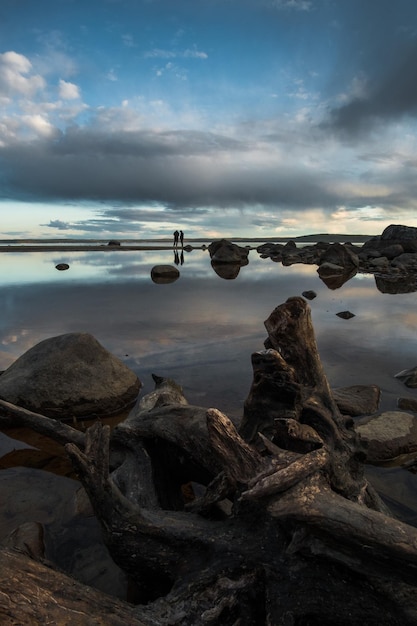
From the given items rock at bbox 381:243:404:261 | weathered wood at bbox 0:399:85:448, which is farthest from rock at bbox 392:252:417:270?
weathered wood at bbox 0:399:85:448

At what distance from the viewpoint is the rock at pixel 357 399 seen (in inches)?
250

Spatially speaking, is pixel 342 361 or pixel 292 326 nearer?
pixel 292 326

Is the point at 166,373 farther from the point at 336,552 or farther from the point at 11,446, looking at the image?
the point at 336,552

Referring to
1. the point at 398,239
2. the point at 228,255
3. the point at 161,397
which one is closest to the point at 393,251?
the point at 398,239

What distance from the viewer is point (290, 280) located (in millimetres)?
26250

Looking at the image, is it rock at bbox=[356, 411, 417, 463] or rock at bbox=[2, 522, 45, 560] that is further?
rock at bbox=[356, 411, 417, 463]

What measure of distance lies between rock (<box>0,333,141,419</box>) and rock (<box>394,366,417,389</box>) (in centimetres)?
501

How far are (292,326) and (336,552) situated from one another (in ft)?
6.79

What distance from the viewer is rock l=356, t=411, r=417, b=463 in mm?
5168

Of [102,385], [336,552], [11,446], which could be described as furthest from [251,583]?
[102,385]

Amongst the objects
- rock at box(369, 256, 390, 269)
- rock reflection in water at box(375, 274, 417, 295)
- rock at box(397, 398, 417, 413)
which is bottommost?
rock at box(397, 398, 417, 413)

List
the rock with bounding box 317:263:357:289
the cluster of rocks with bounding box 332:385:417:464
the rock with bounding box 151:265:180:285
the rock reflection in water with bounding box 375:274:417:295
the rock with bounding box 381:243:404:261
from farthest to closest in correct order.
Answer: the rock with bounding box 381:243:404:261 < the rock with bounding box 151:265:180:285 < the rock with bounding box 317:263:357:289 < the rock reflection in water with bounding box 375:274:417:295 < the cluster of rocks with bounding box 332:385:417:464

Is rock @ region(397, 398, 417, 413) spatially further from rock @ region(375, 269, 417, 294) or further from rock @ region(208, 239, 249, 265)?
rock @ region(208, 239, 249, 265)

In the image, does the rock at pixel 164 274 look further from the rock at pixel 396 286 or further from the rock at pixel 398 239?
the rock at pixel 398 239
